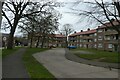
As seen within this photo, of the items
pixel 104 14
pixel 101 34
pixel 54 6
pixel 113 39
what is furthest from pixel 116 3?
pixel 101 34

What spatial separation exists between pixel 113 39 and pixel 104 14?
5455 cm

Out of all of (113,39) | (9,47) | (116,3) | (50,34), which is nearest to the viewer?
(116,3)

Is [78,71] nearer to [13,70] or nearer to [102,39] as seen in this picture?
[13,70]

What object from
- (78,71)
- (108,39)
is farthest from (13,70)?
(108,39)

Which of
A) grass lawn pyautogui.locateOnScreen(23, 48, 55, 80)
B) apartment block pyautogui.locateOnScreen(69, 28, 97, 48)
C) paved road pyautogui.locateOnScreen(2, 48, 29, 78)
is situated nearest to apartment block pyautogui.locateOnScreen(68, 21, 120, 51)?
apartment block pyautogui.locateOnScreen(69, 28, 97, 48)

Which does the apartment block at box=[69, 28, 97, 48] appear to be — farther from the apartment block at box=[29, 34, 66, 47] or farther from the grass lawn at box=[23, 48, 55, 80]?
the grass lawn at box=[23, 48, 55, 80]

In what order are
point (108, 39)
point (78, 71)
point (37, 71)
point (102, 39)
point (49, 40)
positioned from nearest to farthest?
point (37, 71)
point (78, 71)
point (108, 39)
point (49, 40)
point (102, 39)

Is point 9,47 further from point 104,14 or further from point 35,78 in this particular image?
point 35,78

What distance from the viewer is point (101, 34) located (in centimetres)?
8406

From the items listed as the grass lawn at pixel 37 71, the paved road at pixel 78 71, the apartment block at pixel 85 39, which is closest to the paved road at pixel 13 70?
the grass lawn at pixel 37 71

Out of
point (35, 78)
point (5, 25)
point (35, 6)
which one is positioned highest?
point (35, 6)

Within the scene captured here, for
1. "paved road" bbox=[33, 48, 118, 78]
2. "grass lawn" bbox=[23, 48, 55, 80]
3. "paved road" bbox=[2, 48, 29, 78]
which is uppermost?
"paved road" bbox=[2, 48, 29, 78]

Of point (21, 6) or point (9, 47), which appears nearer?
point (21, 6)

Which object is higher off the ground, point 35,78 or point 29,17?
point 29,17
